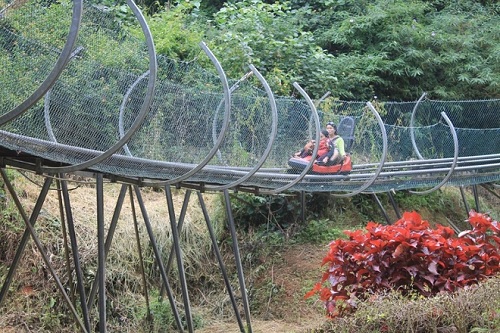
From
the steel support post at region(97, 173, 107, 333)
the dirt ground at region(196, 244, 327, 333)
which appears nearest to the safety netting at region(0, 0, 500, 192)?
the steel support post at region(97, 173, 107, 333)

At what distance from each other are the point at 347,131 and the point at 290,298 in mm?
2073

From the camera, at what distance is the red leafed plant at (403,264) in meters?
5.07

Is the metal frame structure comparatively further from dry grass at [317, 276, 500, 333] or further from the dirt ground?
dry grass at [317, 276, 500, 333]

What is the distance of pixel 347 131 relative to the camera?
9039 millimetres

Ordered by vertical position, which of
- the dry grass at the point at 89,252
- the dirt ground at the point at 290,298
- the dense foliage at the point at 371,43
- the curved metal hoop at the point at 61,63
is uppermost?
the curved metal hoop at the point at 61,63

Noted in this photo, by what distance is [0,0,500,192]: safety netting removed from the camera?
437 centimetres

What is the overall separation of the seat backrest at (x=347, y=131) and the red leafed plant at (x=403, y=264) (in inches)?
145

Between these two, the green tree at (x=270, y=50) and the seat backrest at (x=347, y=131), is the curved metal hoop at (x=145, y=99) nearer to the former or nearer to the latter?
the seat backrest at (x=347, y=131)

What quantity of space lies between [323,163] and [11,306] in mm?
3561

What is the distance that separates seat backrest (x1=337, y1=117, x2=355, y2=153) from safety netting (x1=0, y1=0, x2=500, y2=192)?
0.02 meters

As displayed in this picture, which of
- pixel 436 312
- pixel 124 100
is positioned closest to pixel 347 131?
pixel 124 100

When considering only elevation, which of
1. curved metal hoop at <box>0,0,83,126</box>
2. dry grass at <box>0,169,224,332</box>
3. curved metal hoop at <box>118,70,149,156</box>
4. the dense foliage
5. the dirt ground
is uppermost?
curved metal hoop at <box>0,0,83,126</box>

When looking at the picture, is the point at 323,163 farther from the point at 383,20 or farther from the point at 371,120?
the point at 383,20

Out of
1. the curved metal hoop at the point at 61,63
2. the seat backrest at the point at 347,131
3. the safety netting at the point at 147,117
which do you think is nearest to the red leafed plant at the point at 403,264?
the safety netting at the point at 147,117
